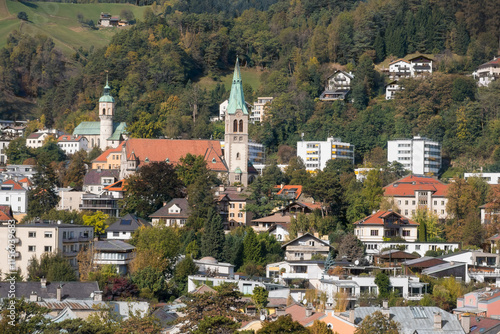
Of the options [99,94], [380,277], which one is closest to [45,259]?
[380,277]

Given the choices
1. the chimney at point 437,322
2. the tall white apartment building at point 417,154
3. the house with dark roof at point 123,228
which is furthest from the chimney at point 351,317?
the tall white apartment building at point 417,154

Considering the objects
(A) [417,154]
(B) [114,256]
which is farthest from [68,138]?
(B) [114,256]

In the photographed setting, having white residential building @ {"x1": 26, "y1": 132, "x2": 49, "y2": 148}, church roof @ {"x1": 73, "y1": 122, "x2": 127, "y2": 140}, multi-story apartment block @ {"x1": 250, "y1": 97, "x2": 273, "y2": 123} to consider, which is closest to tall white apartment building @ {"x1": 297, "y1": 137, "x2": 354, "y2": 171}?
multi-story apartment block @ {"x1": 250, "y1": 97, "x2": 273, "y2": 123}

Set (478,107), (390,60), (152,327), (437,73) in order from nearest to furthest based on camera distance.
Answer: (152,327) < (478,107) < (437,73) < (390,60)

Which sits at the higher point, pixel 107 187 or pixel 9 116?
pixel 9 116

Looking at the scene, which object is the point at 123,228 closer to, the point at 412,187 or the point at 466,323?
the point at 412,187

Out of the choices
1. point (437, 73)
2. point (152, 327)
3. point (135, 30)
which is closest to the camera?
point (152, 327)

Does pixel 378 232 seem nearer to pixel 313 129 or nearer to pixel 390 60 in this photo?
pixel 313 129
